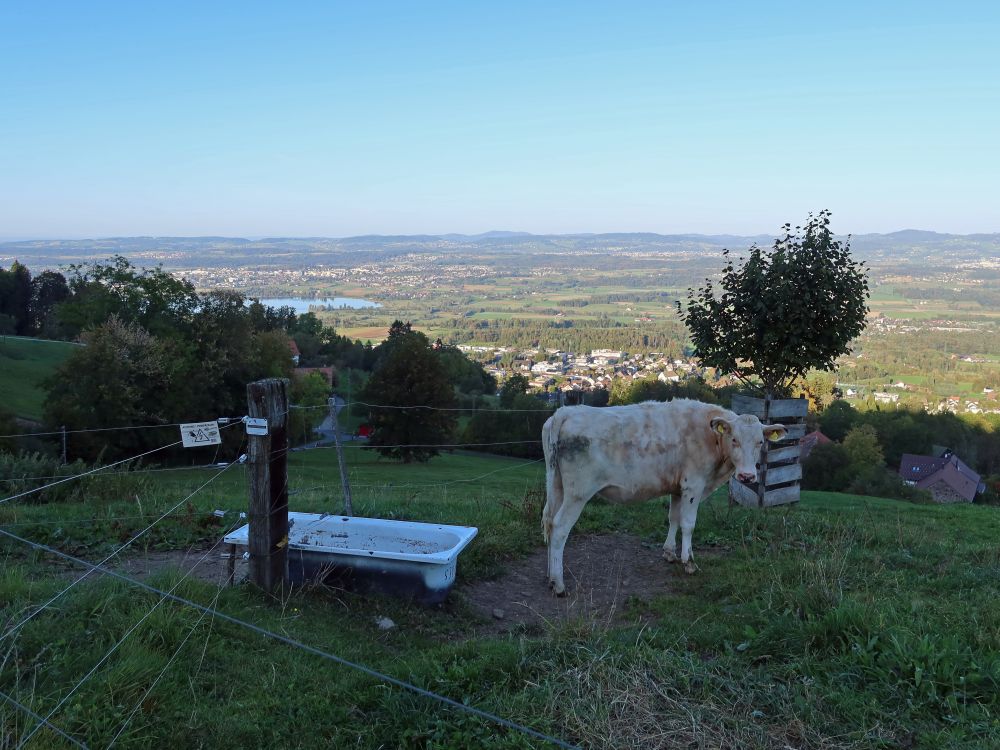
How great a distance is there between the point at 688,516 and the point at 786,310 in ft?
14.9

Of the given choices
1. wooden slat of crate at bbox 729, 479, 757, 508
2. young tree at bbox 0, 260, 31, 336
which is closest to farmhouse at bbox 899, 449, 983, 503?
wooden slat of crate at bbox 729, 479, 757, 508

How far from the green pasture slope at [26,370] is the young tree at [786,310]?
111 ft

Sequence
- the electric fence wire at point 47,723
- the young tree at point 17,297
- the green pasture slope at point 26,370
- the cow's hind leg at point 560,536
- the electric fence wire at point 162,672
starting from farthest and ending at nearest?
the young tree at point 17,297
the green pasture slope at point 26,370
the cow's hind leg at point 560,536
the electric fence wire at point 162,672
the electric fence wire at point 47,723

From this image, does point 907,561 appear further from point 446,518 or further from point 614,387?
point 614,387

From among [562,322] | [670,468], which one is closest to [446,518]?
[670,468]

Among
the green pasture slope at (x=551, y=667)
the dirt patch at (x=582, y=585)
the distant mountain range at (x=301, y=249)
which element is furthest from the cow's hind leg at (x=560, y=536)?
the distant mountain range at (x=301, y=249)

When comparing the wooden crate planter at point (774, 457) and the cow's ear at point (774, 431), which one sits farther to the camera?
the wooden crate planter at point (774, 457)

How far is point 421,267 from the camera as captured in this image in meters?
172

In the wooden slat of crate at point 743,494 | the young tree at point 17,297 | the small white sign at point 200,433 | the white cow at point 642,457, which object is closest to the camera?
the small white sign at point 200,433

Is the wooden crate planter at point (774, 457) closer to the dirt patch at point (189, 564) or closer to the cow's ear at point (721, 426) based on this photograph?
the cow's ear at point (721, 426)

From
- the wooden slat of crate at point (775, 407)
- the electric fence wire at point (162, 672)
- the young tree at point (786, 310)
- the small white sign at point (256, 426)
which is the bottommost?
the electric fence wire at point (162, 672)

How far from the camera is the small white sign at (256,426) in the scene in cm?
646

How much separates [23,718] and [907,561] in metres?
8.06

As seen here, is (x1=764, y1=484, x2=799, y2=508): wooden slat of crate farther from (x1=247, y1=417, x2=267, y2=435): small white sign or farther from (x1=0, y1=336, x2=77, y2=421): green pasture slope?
(x1=0, y1=336, x2=77, y2=421): green pasture slope
